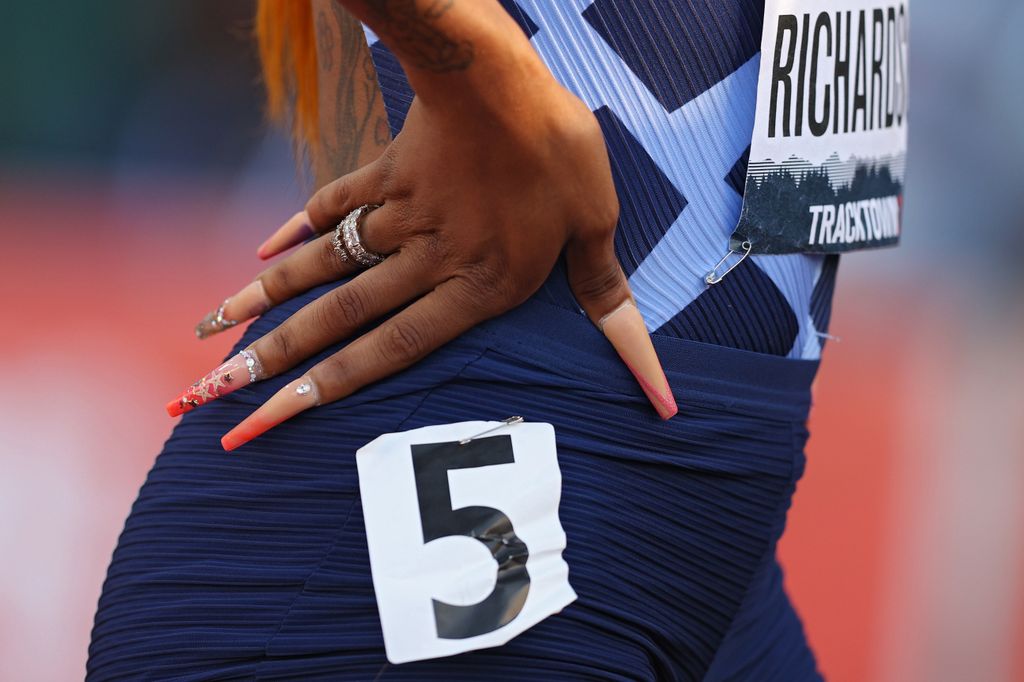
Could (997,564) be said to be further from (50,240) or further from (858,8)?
(50,240)

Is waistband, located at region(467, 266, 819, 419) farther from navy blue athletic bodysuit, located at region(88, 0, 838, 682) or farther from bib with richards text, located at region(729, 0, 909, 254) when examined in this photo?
bib with richards text, located at region(729, 0, 909, 254)

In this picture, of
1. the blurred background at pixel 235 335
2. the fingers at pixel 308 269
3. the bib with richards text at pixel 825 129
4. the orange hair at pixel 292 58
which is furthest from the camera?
the blurred background at pixel 235 335

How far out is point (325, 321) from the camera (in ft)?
3.03

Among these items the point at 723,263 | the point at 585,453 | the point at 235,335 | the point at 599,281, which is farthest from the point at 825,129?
the point at 235,335

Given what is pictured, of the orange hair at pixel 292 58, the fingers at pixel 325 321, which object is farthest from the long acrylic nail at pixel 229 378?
the orange hair at pixel 292 58

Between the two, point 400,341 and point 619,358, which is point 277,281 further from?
point 619,358

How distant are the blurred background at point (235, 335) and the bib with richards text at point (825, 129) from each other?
24.8 inches

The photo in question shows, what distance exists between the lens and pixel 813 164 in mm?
1067

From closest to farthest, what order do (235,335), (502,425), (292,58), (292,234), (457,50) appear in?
(457,50), (502,425), (292,234), (292,58), (235,335)

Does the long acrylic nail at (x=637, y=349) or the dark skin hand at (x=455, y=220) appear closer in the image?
the dark skin hand at (x=455, y=220)

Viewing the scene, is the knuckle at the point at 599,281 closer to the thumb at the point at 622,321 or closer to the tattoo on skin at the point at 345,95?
the thumb at the point at 622,321

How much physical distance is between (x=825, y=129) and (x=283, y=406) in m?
0.62

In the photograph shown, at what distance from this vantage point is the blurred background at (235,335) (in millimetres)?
3480

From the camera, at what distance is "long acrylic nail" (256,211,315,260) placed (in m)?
1.02
